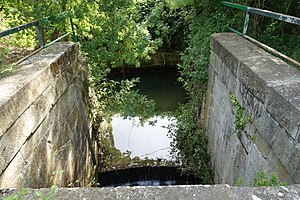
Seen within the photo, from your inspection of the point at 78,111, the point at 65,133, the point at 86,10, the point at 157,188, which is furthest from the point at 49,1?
the point at 157,188

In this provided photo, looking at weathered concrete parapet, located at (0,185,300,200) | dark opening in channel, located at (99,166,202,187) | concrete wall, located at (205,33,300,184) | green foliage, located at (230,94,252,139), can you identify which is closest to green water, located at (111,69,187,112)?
dark opening in channel, located at (99,166,202,187)

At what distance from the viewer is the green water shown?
9.09 meters

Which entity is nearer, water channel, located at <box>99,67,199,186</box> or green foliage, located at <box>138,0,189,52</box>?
water channel, located at <box>99,67,199,186</box>

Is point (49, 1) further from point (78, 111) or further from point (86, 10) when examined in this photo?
point (78, 111)

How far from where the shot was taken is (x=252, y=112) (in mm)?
2555

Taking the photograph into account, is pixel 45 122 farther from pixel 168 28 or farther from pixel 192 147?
pixel 168 28

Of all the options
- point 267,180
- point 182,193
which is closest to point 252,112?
point 267,180

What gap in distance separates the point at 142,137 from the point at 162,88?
3889mm

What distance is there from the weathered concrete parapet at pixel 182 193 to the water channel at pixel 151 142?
147 inches

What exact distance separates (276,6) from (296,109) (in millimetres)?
3136

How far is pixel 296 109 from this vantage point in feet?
5.88

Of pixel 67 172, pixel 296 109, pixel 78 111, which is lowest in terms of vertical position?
pixel 67 172

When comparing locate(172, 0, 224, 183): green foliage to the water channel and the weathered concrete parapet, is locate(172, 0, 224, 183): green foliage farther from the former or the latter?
the weathered concrete parapet

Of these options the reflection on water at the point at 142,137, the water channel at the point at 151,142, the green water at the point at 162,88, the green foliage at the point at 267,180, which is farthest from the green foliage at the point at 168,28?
the green foliage at the point at 267,180
